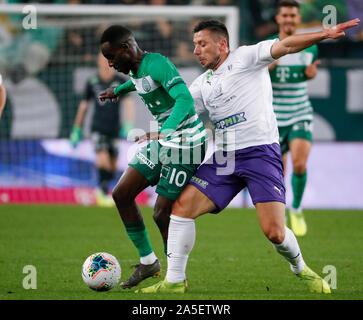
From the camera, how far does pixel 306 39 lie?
547cm

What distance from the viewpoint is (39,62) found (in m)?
15.1

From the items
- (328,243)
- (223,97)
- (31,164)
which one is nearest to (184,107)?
(223,97)

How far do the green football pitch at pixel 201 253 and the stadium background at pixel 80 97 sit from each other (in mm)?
1145

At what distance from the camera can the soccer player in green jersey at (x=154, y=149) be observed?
6000 mm

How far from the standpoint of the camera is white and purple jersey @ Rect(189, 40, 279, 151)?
19.5 ft

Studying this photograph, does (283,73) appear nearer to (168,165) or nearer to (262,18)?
(168,165)

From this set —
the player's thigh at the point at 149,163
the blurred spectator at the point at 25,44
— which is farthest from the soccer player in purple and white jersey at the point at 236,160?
the blurred spectator at the point at 25,44

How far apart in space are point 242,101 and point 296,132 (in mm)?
3721

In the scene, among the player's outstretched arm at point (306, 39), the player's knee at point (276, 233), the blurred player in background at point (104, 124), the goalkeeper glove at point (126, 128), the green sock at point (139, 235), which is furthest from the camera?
the blurred player in background at point (104, 124)

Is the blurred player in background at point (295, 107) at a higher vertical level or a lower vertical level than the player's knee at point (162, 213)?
higher

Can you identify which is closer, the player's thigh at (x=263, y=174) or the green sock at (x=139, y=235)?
the player's thigh at (x=263, y=174)

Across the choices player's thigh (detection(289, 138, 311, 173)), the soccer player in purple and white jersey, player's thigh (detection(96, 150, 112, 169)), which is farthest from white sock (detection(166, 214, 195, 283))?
player's thigh (detection(96, 150, 112, 169))

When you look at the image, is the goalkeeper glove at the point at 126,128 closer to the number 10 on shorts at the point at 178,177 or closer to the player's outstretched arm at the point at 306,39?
the number 10 on shorts at the point at 178,177

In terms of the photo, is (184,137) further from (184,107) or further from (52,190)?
(52,190)
